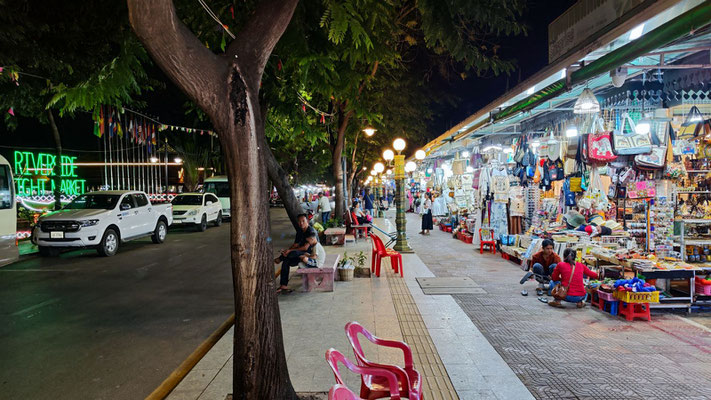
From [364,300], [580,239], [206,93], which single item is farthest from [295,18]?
[580,239]

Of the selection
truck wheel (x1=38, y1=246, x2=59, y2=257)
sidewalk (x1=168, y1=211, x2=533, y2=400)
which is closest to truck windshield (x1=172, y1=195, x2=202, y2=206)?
truck wheel (x1=38, y1=246, x2=59, y2=257)

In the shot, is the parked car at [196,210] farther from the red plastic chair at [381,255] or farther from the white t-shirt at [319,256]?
the white t-shirt at [319,256]

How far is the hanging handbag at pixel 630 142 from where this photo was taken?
8266mm

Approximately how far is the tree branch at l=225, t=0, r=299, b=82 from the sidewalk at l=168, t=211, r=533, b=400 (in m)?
3.18

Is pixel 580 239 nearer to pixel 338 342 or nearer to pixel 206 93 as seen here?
pixel 338 342

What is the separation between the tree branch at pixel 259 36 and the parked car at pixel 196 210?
18346mm

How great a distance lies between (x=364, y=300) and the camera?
24.8 feet

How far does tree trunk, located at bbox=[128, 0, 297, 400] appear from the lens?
3152mm

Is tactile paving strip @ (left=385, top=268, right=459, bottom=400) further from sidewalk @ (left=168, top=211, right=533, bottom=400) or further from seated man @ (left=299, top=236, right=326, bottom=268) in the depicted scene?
seated man @ (left=299, top=236, right=326, bottom=268)

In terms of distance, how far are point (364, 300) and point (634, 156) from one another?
6529 mm

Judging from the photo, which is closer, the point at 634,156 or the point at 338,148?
the point at 634,156

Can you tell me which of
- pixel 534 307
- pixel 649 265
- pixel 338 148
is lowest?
pixel 534 307

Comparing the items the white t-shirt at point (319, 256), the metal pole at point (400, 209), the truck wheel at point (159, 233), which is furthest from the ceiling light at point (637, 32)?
the truck wheel at point (159, 233)

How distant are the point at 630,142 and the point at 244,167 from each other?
27.1 feet
